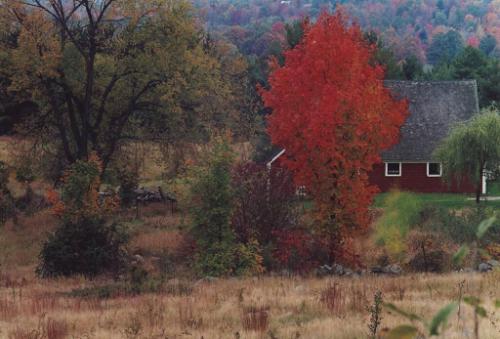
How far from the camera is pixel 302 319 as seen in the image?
37.5 feet

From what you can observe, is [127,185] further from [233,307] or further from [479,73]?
[479,73]

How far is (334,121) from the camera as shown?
22047 millimetres

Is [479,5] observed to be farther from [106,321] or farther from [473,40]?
[106,321]

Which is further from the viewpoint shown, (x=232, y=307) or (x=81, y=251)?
(x=81, y=251)

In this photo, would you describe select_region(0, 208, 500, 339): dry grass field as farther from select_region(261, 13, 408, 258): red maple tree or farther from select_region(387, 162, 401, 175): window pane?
select_region(387, 162, 401, 175): window pane

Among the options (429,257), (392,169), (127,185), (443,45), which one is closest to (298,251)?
(429,257)

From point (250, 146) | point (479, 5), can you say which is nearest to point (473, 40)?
point (479, 5)

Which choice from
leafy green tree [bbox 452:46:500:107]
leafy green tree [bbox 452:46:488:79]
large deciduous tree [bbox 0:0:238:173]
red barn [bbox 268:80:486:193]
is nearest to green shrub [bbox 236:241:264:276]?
large deciduous tree [bbox 0:0:238:173]

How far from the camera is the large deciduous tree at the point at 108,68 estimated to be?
30.4 meters

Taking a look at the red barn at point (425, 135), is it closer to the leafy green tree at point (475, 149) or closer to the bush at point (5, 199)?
the leafy green tree at point (475, 149)

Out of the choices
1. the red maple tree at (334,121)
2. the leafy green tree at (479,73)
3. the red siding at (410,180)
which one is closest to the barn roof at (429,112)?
the red siding at (410,180)

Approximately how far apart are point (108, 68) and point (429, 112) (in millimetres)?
20782

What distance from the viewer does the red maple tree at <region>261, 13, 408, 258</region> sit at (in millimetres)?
22281

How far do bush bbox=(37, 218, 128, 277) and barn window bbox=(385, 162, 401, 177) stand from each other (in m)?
22.0
